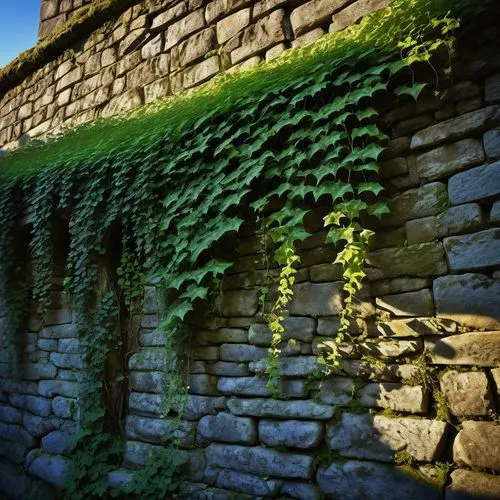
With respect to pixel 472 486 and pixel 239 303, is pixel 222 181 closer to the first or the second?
pixel 239 303

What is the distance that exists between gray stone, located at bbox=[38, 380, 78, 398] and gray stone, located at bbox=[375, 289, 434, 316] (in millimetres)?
2767

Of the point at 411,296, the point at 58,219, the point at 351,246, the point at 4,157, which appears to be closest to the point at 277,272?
the point at 351,246

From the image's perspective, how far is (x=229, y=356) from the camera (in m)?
2.47

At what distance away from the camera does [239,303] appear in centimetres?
248

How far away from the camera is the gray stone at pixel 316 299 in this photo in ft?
6.95

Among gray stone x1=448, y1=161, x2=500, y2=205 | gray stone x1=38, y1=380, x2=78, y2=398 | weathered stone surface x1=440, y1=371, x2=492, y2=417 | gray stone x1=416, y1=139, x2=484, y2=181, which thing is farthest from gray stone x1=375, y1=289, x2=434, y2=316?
gray stone x1=38, y1=380, x2=78, y2=398

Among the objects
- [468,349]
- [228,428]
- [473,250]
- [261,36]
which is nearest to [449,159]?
[473,250]

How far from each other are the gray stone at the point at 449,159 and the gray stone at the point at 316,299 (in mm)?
733

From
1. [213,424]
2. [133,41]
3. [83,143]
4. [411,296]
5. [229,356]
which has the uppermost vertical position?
[133,41]

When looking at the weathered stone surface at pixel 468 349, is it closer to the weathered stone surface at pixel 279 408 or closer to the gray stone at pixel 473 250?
the gray stone at pixel 473 250

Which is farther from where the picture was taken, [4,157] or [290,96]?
[4,157]

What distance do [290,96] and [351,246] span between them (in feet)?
3.59

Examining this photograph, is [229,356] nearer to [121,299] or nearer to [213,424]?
[213,424]

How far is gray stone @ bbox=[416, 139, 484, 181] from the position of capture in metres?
1.85
